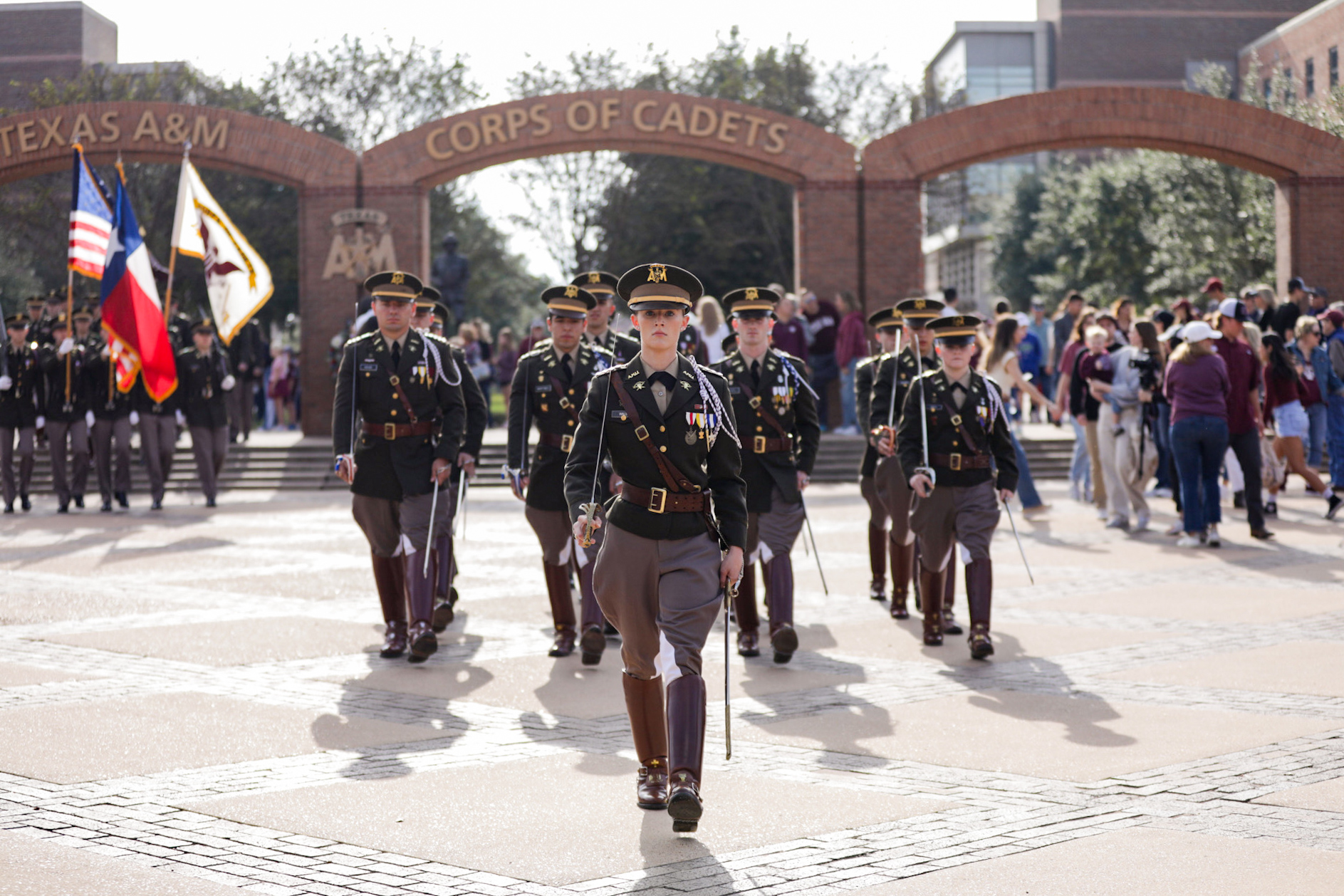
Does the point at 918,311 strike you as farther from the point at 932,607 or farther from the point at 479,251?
the point at 479,251

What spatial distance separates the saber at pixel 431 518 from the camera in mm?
8789

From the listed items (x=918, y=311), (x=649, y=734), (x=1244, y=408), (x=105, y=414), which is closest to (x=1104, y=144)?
(x=1244, y=408)

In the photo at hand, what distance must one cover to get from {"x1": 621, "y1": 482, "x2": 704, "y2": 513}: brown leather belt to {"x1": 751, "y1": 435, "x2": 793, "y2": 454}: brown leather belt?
3409 mm

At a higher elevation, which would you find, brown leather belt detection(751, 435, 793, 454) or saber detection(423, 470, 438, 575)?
brown leather belt detection(751, 435, 793, 454)

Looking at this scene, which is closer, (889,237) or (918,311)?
(918,311)

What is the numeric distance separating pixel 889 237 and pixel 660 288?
20021 millimetres

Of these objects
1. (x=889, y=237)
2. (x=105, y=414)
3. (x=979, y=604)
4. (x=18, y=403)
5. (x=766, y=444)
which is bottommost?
(x=979, y=604)

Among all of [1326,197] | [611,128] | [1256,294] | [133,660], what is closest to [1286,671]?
[133,660]

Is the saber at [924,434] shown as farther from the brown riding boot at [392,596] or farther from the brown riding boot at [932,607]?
the brown riding boot at [392,596]

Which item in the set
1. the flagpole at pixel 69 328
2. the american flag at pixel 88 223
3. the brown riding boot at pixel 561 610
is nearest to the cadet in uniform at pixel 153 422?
the flagpole at pixel 69 328

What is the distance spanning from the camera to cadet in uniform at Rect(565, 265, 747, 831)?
559 centimetres

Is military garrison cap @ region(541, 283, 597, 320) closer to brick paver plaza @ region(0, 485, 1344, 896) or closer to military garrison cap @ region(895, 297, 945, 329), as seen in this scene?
brick paver plaza @ region(0, 485, 1344, 896)

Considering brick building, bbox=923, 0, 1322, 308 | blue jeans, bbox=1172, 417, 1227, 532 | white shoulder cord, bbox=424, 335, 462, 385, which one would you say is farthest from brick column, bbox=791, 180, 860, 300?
brick building, bbox=923, 0, 1322, 308

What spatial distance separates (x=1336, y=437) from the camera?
16391mm
